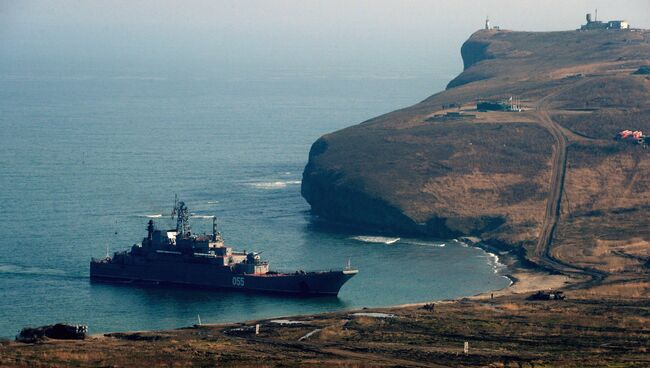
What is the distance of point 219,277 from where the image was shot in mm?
133375

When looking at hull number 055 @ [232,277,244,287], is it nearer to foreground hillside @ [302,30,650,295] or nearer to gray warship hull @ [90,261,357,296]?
gray warship hull @ [90,261,357,296]

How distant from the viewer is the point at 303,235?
511 feet

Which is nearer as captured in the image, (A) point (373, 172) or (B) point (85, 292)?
(B) point (85, 292)

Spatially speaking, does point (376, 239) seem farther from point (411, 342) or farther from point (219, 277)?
point (411, 342)

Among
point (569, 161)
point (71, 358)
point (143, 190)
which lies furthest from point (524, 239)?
point (71, 358)

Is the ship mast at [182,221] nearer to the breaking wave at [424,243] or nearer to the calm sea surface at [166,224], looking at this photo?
the calm sea surface at [166,224]

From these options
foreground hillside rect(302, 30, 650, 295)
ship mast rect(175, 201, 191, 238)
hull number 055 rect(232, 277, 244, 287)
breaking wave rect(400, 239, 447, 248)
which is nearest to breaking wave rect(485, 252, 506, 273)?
foreground hillside rect(302, 30, 650, 295)

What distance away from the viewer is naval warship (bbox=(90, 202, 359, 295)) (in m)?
130

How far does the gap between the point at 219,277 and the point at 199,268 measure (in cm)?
202

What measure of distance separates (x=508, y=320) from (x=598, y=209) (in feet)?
193

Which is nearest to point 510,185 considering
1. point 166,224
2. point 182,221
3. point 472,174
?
point 472,174

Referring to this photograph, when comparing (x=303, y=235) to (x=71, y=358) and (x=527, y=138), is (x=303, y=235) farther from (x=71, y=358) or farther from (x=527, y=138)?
(x=71, y=358)

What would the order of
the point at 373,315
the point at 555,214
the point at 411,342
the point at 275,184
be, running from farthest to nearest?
the point at 275,184 → the point at 555,214 → the point at 373,315 → the point at 411,342

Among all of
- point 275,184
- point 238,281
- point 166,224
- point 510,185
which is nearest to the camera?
point 238,281
